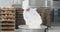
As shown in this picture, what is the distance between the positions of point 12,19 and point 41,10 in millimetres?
396

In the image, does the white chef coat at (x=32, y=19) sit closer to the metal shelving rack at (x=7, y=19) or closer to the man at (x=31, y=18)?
the man at (x=31, y=18)

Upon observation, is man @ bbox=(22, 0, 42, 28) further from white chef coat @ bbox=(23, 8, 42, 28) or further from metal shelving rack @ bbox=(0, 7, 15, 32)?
metal shelving rack @ bbox=(0, 7, 15, 32)

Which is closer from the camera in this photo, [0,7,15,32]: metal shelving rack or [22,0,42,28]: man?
[22,0,42,28]: man

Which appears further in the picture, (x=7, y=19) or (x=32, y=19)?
(x=7, y=19)

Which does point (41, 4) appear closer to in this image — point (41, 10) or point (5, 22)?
point (41, 10)

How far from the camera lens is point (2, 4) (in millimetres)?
1467

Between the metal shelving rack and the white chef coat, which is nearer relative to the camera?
the white chef coat

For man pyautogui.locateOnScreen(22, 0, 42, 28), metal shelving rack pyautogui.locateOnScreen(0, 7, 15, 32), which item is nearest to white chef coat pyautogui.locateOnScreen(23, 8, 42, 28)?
man pyautogui.locateOnScreen(22, 0, 42, 28)

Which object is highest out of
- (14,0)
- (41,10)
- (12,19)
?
(14,0)

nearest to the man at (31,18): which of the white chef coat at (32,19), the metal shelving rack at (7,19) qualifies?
the white chef coat at (32,19)

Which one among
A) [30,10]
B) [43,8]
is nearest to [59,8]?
[43,8]

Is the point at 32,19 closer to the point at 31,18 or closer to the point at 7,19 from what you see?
the point at 31,18

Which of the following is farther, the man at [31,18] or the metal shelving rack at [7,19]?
the metal shelving rack at [7,19]

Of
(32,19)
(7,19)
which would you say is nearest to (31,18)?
(32,19)
